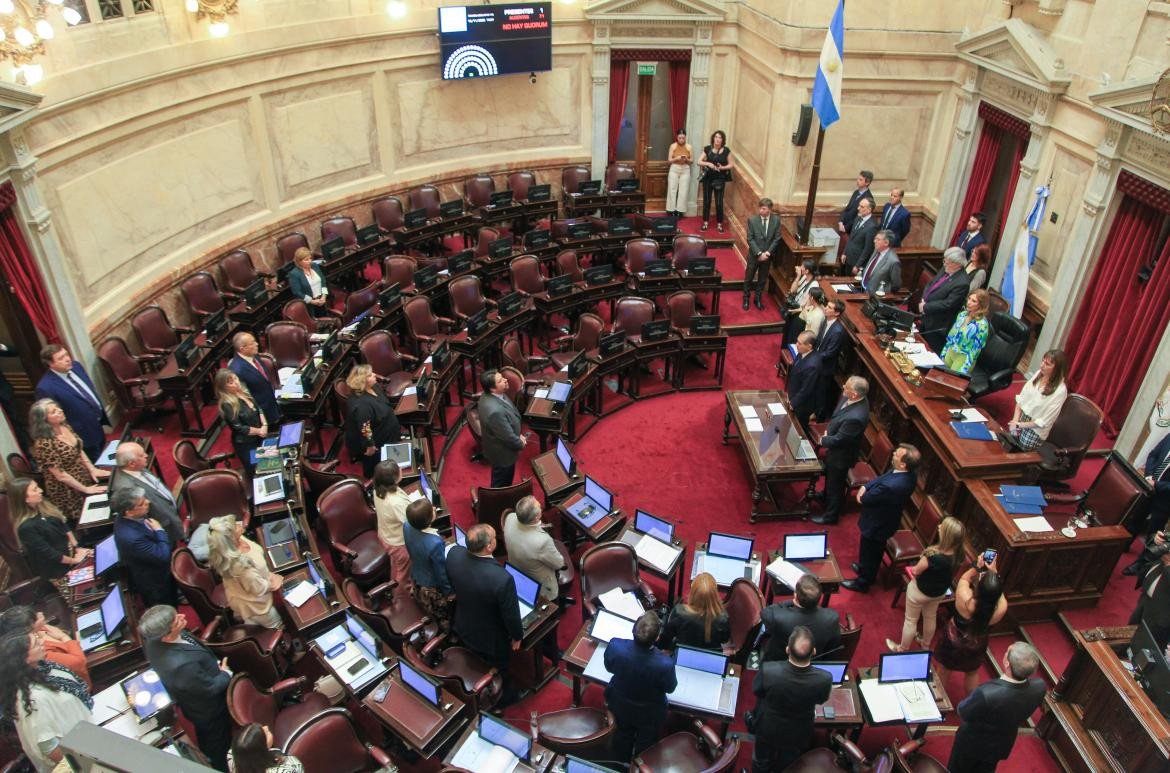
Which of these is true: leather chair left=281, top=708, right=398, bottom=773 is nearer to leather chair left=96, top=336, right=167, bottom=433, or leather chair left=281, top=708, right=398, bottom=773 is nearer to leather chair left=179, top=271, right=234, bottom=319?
leather chair left=96, top=336, right=167, bottom=433

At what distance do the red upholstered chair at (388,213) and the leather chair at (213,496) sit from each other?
21.0 ft

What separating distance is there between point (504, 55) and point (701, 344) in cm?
645

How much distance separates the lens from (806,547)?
20.9ft

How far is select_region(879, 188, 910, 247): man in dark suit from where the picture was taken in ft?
35.0

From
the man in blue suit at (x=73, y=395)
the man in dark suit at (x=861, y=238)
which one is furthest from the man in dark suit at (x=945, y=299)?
the man in blue suit at (x=73, y=395)

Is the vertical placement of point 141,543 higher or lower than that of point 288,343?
higher

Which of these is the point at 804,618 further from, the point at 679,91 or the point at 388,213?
the point at 679,91

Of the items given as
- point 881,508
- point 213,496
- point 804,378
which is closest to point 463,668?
point 213,496

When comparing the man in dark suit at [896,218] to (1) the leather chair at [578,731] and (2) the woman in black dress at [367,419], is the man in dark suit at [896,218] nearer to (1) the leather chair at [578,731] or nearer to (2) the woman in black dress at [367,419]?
(2) the woman in black dress at [367,419]

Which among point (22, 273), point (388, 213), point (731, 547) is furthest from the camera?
point (388, 213)

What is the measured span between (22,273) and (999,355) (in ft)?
32.2

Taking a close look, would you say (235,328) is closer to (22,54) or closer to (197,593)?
(22,54)

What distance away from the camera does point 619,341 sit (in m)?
9.30

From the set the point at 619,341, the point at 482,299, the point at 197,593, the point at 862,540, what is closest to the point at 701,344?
the point at 619,341
